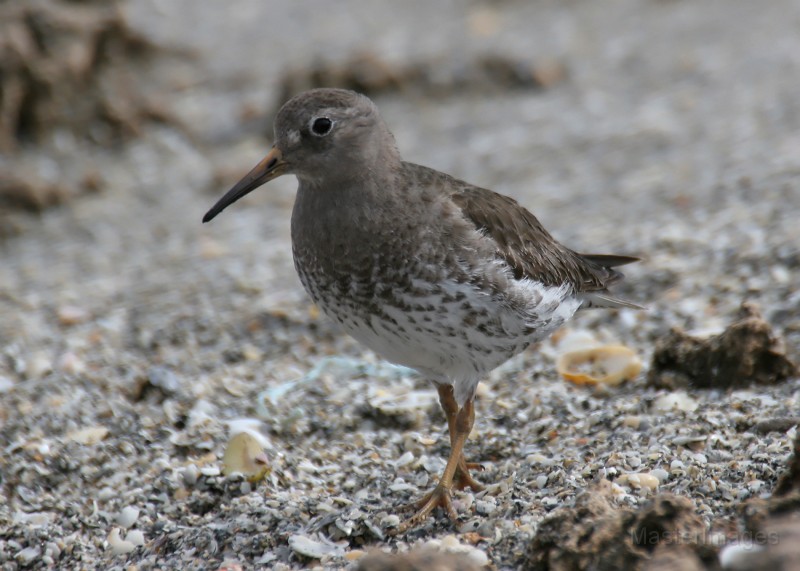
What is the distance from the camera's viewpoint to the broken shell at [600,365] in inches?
221

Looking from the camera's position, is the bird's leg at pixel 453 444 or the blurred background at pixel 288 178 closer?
the bird's leg at pixel 453 444

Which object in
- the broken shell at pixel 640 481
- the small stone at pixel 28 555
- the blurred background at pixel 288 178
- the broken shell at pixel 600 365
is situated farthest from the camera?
the blurred background at pixel 288 178

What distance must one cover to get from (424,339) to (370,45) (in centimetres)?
814

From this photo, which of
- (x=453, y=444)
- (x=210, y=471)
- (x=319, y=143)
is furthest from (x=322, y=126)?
(x=210, y=471)

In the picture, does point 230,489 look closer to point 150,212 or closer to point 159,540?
point 159,540

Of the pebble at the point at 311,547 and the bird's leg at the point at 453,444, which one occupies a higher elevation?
the bird's leg at the point at 453,444

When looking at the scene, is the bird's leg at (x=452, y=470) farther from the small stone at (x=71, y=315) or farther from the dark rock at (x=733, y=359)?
the small stone at (x=71, y=315)

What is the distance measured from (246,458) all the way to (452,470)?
38.5 inches

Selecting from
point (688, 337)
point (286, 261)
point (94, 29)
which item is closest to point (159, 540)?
point (688, 337)

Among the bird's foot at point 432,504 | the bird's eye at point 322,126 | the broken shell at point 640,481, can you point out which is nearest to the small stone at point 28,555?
the bird's foot at point 432,504

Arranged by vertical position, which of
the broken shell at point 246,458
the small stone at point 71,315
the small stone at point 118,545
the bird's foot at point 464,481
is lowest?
the small stone at point 118,545

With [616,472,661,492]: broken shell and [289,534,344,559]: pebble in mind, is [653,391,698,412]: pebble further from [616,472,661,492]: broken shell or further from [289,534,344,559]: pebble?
[289,534,344,559]: pebble

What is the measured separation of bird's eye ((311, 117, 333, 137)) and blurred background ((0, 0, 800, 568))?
68.3 inches

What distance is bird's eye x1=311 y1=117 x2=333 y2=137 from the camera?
461 cm
